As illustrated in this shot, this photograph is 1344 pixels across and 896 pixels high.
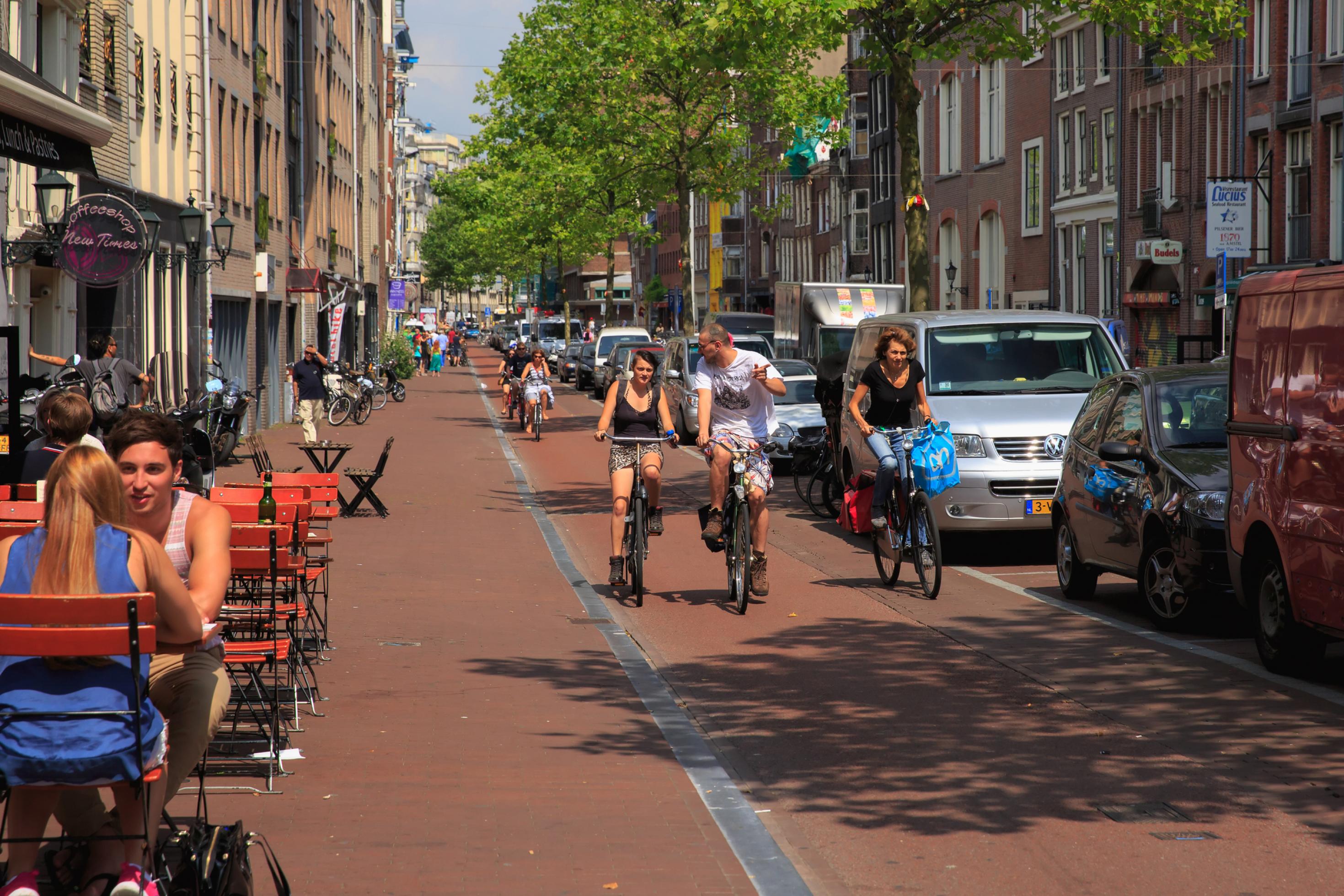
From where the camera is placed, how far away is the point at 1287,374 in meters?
8.30

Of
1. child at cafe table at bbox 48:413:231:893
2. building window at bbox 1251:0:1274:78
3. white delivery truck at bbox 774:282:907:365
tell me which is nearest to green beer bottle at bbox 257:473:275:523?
child at cafe table at bbox 48:413:231:893

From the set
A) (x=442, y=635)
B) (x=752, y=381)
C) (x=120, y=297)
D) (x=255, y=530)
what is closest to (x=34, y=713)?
(x=255, y=530)

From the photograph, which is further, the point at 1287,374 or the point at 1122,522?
the point at 1122,522

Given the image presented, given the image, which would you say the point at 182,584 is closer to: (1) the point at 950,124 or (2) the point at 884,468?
(2) the point at 884,468

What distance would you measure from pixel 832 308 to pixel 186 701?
29179 mm

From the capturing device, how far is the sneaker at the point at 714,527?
1165cm

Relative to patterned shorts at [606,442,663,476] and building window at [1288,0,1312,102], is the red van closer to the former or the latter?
patterned shorts at [606,442,663,476]

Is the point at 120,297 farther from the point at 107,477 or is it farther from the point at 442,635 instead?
the point at 107,477

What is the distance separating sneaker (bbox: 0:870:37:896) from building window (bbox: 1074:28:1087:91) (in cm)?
4087

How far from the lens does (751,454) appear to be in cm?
1147

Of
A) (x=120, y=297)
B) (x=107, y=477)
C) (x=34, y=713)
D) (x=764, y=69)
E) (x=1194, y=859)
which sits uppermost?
(x=764, y=69)

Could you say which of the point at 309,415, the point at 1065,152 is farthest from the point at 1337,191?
the point at 309,415

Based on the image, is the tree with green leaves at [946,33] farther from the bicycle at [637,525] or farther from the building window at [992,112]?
the building window at [992,112]

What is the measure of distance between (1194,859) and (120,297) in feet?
68.9
